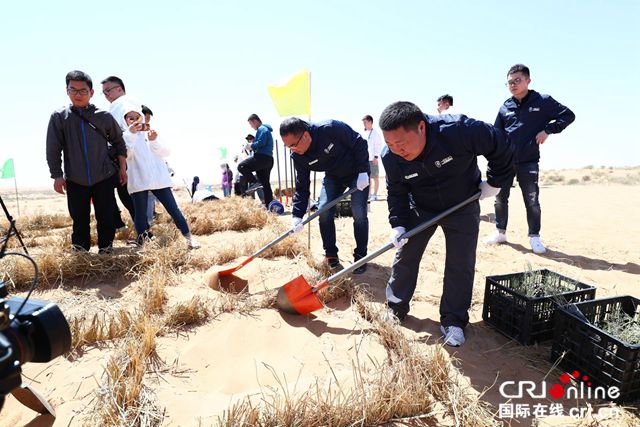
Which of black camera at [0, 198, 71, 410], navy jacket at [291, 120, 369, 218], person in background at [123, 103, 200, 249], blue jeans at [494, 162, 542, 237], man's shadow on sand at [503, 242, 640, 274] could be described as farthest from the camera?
blue jeans at [494, 162, 542, 237]

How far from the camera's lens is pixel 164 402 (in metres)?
2.06

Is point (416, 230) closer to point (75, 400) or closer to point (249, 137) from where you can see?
point (75, 400)

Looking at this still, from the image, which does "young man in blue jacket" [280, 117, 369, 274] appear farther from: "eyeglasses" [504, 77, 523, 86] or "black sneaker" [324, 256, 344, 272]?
"eyeglasses" [504, 77, 523, 86]

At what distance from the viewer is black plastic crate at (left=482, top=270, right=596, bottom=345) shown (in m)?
2.61

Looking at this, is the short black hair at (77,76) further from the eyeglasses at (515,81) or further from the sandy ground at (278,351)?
the eyeglasses at (515,81)

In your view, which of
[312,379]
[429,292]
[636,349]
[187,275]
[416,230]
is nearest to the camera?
[636,349]

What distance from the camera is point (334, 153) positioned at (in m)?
3.96

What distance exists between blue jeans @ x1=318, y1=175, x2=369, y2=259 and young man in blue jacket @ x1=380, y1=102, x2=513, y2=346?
93 centimetres

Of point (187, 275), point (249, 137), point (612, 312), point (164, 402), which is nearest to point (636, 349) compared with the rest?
point (612, 312)

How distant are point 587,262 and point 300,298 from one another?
3.63 meters

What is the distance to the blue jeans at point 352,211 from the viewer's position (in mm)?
4051

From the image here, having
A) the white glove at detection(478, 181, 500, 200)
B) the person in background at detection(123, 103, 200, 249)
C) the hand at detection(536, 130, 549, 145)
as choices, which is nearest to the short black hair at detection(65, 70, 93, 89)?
the person in background at detection(123, 103, 200, 249)

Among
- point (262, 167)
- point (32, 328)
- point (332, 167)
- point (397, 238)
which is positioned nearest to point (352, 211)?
point (332, 167)

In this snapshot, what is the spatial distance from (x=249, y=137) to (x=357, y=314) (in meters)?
7.95
